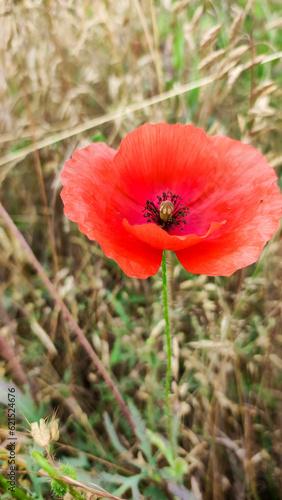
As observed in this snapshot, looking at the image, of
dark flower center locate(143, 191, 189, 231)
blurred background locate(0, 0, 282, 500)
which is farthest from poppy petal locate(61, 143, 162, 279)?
blurred background locate(0, 0, 282, 500)

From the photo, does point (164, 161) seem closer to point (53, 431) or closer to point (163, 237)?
point (163, 237)

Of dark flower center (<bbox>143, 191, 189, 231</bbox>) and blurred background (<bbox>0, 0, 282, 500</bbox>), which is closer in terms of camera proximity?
dark flower center (<bbox>143, 191, 189, 231</bbox>)

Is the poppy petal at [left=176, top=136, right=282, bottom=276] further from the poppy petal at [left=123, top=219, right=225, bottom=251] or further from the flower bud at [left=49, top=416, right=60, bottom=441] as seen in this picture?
the flower bud at [left=49, top=416, right=60, bottom=441]

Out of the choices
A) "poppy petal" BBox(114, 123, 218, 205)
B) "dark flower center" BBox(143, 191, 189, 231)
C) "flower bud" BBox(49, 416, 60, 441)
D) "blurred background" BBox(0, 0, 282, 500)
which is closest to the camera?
"flower bud" BBox(49, 416, 60, 441)

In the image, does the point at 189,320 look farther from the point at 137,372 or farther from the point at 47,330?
the point at 47,330

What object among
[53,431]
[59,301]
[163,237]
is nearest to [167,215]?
[163,237]

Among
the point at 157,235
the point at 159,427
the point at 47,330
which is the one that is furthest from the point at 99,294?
the point at 157,235

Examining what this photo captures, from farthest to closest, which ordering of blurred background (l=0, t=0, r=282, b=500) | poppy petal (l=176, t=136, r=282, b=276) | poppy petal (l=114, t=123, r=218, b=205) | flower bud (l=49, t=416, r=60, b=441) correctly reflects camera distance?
1. blurred background (l=0, t=0, r=282, b=500)
2. poppy petal (l=114, t=123, r=218, b=205)
3. poppy petal (l=176, t=136, r=282, b=276)
4. flower bud (l=49, t=416, r=60, b=441)
